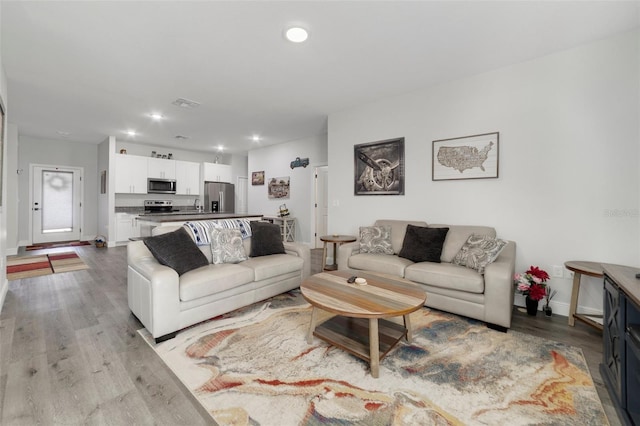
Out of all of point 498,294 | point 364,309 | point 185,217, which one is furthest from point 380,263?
point 185,217

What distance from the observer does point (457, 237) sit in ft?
10.2

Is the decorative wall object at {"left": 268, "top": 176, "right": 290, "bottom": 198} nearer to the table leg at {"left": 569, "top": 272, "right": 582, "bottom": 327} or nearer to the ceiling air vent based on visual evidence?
the ceiling air vent

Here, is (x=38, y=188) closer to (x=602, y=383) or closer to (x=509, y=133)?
(x=509, y=133)

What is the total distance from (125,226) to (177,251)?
5.32 metres

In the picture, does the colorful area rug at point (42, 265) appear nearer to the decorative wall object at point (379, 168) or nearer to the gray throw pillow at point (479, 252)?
the decorative wall object at point (379, 168)

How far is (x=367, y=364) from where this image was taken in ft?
6.21

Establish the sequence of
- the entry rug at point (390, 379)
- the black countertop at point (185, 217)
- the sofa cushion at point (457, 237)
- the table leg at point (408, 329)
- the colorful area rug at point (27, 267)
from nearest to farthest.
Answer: the entry rug at point (390, 379)
the table leg at point (408, 329)
the sofa cushion at point (457, 237)
the colorful area rug at point (27, 267)
the black countertop at point (185, 217)

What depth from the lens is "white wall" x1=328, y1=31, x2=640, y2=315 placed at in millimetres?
2494

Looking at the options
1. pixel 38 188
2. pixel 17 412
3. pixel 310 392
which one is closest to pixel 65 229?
pixel 38 188

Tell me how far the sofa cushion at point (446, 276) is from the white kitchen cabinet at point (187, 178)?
6735 mm

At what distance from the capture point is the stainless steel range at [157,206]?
7113 mm

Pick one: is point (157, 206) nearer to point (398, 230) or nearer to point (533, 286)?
point (398, 230)

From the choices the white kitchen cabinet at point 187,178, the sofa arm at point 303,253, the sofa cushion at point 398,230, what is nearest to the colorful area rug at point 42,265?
the white kitchen cabinet at point 187,178

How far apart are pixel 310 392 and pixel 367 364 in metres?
0.47
